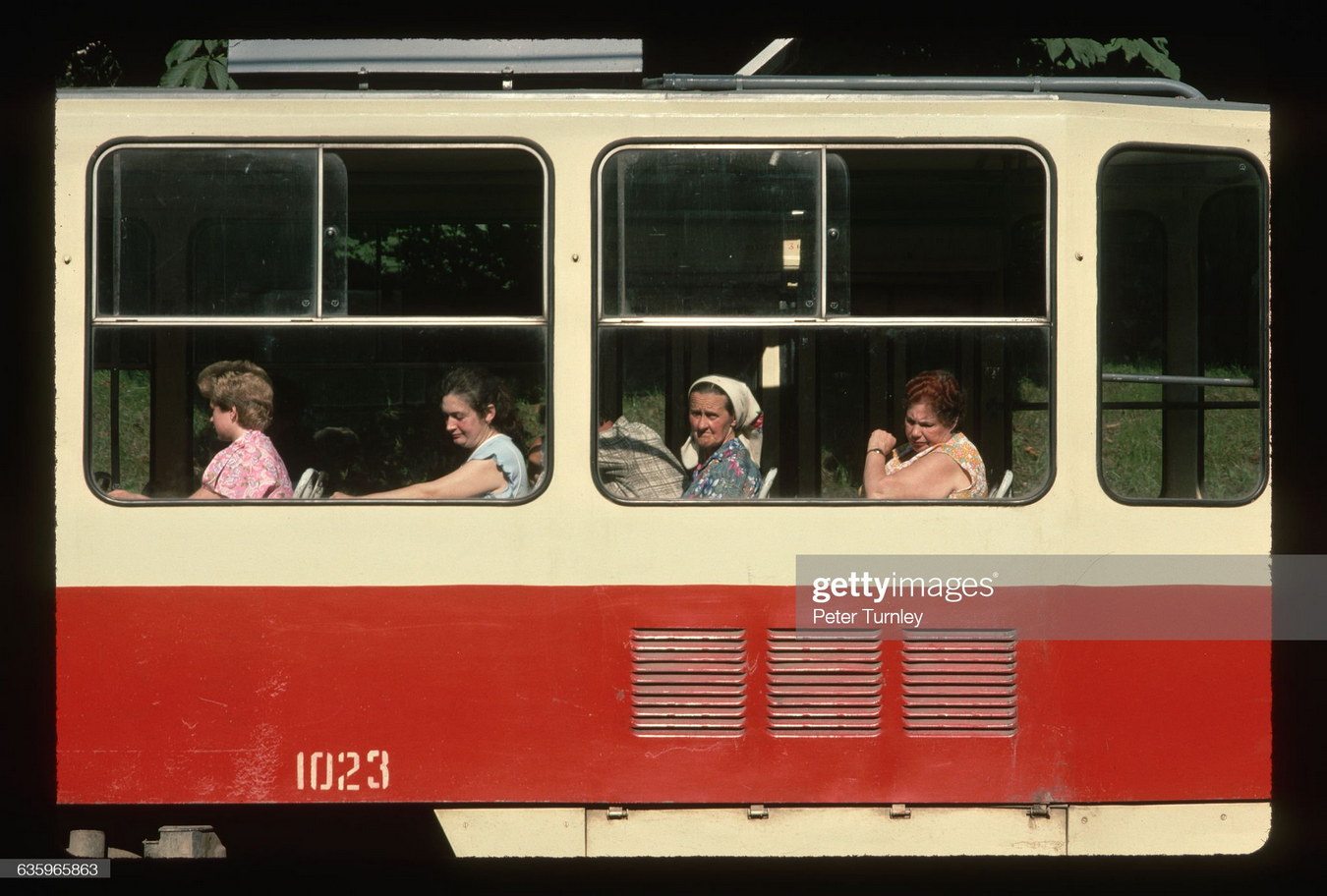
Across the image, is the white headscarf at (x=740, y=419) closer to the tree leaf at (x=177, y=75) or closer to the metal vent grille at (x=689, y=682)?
the metal vent grille at (x=689, y=682)

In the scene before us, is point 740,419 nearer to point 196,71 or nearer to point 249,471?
point 249,471

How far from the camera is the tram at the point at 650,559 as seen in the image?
430 centimetres

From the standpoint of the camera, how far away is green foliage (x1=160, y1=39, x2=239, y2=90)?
20.9 feet

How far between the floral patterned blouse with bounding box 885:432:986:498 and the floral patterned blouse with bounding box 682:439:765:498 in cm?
44

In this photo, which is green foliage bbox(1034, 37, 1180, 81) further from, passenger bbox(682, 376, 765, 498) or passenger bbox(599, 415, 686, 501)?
passenger bbox(599, 415, 686, 501)

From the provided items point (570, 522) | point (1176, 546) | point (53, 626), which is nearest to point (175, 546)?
point (53, 626)

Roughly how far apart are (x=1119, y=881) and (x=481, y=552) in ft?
9.09

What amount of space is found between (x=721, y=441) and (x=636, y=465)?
290 mm

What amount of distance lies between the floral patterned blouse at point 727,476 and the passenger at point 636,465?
0.06m

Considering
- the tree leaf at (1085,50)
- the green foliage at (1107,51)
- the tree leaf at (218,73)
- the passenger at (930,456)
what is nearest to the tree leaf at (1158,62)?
the green foliage at (1107,51)

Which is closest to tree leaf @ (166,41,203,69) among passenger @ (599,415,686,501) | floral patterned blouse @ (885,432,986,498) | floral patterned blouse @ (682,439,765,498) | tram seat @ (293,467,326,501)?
tram seat @ (293,467,326,501)

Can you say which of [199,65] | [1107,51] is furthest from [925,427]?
[199,65]

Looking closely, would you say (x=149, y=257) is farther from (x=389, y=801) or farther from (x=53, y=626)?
(x=389, y=801)

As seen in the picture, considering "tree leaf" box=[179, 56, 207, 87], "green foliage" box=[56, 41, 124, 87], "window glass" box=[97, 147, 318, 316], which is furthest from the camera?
"green foliage" box=[56, 41, 124, 87]
